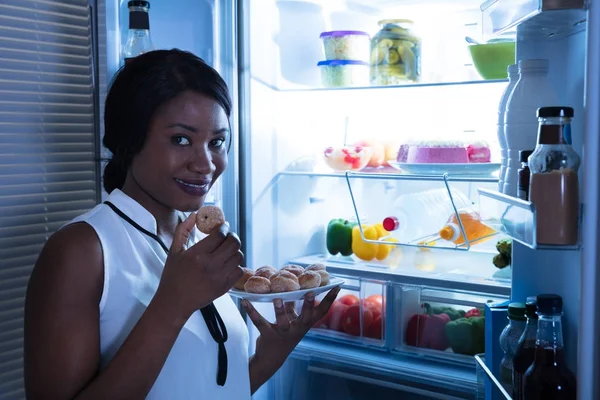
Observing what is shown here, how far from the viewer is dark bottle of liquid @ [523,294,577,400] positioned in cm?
108

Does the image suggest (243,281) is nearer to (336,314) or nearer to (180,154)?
(180,154)

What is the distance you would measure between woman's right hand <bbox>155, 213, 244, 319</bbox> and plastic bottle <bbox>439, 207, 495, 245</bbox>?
1.19 metres

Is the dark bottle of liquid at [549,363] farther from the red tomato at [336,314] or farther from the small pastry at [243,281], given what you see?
the red tomato at [336,314]

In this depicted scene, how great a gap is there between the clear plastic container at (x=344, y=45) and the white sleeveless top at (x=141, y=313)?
4.07 ft

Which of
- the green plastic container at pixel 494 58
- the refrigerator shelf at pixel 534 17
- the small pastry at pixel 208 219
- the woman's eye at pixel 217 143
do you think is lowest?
the small pastry at pixel 208 219

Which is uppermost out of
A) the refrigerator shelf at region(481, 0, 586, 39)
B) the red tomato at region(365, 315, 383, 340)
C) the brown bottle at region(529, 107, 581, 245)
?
the refrigerator shelf at region(481, 0, 586, 39)

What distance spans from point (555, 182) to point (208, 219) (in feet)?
2.03

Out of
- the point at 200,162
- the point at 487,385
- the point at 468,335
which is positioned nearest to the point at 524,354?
the point at 487,385

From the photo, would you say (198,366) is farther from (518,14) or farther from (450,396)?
(450,396)

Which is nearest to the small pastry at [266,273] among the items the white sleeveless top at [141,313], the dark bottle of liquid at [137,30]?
the white sleeveless top at [141,313]

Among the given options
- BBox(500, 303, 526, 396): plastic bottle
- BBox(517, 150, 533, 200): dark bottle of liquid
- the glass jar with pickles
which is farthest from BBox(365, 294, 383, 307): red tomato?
BBox(517, 150, 533, 200): dark bottle of liquid

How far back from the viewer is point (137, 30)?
169 cm

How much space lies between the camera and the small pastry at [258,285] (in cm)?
147

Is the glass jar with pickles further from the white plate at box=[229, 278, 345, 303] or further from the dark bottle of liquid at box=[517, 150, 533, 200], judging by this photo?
the dark bottle of liquid at box=[517, 150, 533, 200]
